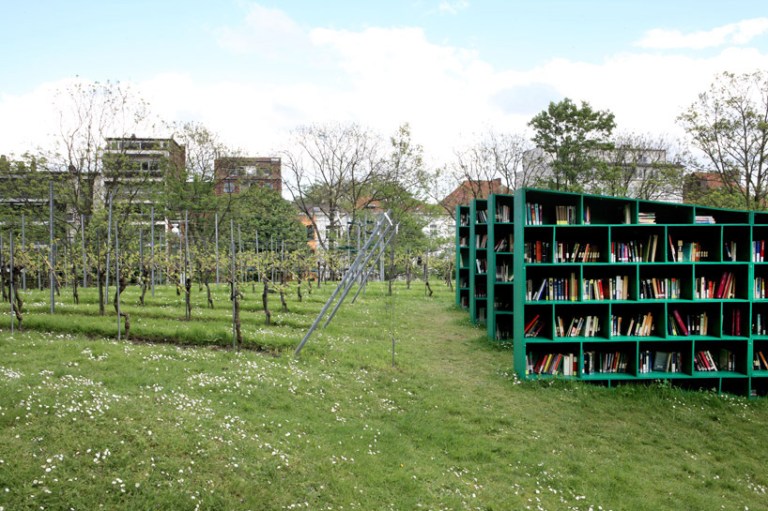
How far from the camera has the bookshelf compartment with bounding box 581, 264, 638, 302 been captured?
920cm

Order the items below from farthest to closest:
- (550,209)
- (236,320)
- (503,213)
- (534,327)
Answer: (503,213) → (236,320) → (550,209) → (534,327)

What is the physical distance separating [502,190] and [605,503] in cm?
3942

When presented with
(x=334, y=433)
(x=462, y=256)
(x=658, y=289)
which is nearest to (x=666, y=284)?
(x=658, y=289)

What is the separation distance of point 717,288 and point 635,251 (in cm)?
181

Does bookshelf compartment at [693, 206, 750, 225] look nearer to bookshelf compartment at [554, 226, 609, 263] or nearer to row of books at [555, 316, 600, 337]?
bookshelf compartment at [554, 226, 609, 263]

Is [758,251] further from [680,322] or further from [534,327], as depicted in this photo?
[534,327]

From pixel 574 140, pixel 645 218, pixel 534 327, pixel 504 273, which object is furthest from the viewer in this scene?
pixel 574 140

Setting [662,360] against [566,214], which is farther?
[566,214]

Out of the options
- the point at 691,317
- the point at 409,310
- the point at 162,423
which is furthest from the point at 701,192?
→ the point at 162,423

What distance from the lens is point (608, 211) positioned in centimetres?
973

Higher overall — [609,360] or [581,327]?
[581,327]

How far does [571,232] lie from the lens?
377 inches

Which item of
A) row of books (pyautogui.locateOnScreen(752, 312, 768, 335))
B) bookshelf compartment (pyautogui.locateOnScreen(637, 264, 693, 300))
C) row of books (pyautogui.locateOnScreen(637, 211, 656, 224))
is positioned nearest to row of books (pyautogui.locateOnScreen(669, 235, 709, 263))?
bookshelf compartment (pyautogui.locateOnScreen(637, 264, 693, 300))

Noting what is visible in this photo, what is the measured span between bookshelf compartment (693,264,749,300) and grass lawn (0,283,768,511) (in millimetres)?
1956
